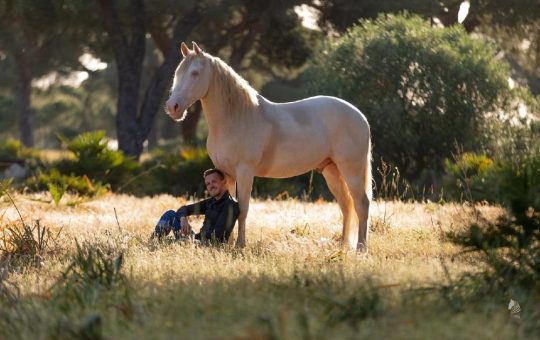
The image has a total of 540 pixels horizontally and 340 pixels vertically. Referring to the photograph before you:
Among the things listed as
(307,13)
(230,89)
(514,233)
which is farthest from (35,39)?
(514,233)

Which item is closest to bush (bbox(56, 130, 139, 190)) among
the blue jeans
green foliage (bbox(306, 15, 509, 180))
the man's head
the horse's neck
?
green foliage (bbox(306, 15, 509, 180))

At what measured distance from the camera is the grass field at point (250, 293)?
466 cm

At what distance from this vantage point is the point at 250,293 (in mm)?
5594

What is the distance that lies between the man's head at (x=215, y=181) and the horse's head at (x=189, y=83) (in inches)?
25.3

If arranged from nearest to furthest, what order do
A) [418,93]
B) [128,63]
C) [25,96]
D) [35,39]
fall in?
1. [418,93]
2. [128,63]
3. [35,39]
4. [25,96]

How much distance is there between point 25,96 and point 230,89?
103 feet

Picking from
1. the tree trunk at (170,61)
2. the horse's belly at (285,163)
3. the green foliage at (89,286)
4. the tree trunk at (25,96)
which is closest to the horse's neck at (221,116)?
the horse's belly at (285,163)

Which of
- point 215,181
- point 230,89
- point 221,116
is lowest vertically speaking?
point 215,181

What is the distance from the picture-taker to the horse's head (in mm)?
8367

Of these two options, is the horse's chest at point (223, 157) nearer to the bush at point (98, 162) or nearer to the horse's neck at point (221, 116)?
the horse's neck at point (221, 116)

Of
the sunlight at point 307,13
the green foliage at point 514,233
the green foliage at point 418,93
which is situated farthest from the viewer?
the sunlight at point 307,13

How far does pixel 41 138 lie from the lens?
64250 millimetres

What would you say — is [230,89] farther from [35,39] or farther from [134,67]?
[35,39]

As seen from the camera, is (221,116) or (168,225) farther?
(168,225)
